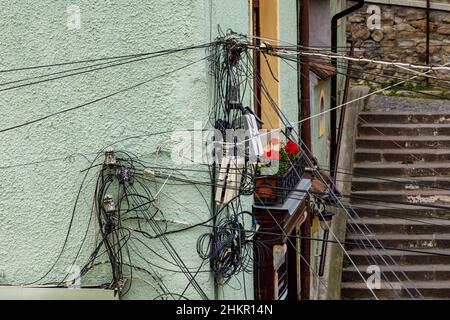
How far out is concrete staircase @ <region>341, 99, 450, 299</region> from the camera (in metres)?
15.3

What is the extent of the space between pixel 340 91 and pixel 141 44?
11491 millimetres

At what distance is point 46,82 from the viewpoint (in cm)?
851

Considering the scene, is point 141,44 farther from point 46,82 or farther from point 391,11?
point 391,11

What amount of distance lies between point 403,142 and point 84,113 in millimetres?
10573

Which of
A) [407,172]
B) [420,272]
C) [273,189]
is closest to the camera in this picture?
[273,189]

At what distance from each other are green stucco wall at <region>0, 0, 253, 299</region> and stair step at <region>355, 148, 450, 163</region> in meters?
9.75

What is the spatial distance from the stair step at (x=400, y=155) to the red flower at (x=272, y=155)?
7.26 m

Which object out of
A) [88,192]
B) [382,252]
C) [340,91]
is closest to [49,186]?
[88,192]

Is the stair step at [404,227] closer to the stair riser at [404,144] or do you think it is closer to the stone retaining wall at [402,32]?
the stair riser at [404,144]

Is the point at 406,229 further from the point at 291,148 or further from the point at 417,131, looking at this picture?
the point at 291,148

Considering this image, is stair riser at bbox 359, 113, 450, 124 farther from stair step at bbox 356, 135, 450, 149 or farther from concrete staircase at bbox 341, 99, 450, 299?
stair step at bbox 356, 135, 450, 149

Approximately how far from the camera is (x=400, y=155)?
18.0 meters

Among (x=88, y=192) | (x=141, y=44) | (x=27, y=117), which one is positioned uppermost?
(x=141, y=44)

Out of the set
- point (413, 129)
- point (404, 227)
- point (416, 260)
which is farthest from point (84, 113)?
point (413, 129)
